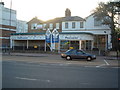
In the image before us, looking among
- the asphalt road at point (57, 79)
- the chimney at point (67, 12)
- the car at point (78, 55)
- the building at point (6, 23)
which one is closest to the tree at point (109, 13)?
the car at point (78, 55)

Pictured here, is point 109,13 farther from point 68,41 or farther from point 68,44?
point 68,44

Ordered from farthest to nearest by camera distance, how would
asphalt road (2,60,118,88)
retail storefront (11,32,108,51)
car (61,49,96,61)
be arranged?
retail storefront (11,32,108,51)
car (61,49,96,61)
asphalt road (2,60,118,88)

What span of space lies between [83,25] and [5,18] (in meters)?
26.1

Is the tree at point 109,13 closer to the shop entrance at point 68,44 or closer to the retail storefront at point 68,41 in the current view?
the retail storefront at point 68,41

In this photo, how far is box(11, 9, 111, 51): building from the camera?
35219mm

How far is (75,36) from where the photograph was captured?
114ft

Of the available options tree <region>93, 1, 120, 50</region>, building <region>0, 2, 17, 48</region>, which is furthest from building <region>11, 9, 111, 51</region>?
building <region>0, 2, 17, 48</region>

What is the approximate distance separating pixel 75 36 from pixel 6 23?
1047 inches

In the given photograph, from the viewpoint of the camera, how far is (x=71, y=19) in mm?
42250

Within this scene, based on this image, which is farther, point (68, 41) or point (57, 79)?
point (68, 41)

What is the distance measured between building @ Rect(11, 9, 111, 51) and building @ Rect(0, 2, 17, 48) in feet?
24.2

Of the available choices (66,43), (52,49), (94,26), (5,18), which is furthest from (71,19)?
(5,18)

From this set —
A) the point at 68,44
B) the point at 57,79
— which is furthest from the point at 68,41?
the point at 57,79

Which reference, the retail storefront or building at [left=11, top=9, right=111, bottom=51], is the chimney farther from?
the retail storefront
